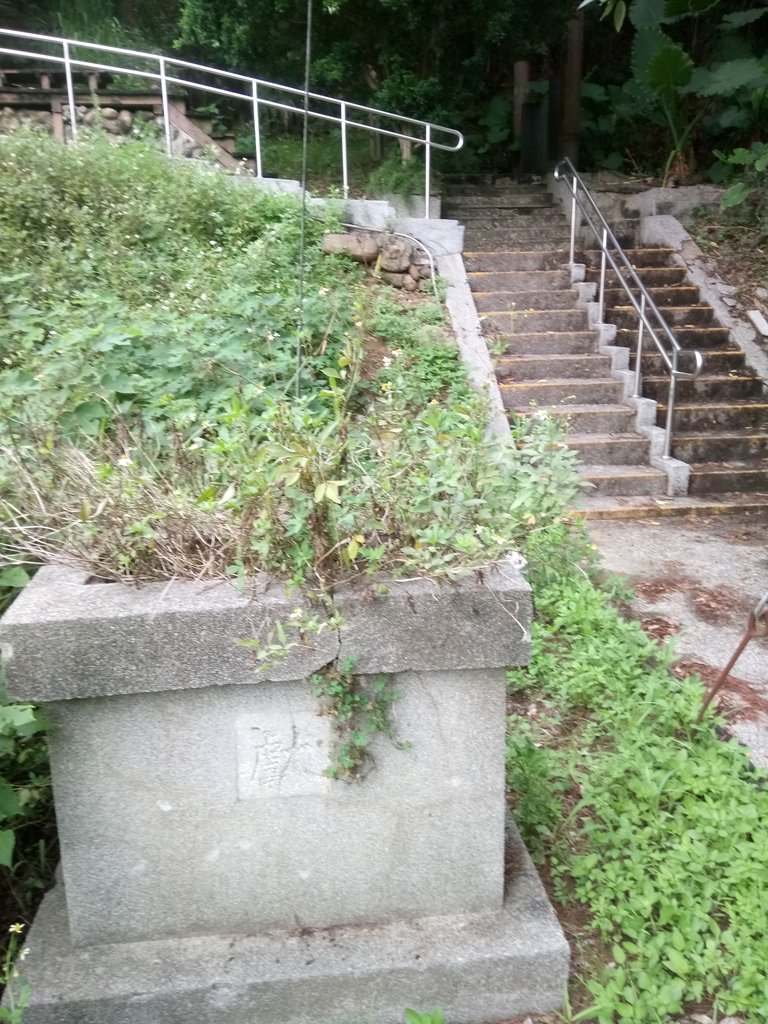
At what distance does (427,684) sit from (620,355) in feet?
18.6

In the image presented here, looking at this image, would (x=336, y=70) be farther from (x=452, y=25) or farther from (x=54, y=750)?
(x=54, y=750)

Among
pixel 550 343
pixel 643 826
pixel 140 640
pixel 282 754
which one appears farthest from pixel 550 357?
pixel 140 640

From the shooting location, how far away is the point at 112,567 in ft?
6.47

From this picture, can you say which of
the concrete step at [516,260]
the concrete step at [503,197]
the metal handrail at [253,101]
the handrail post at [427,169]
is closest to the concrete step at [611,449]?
the concrete step at [516,260]

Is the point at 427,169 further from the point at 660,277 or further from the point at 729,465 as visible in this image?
the point at 729,465

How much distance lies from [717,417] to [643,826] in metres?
4.94

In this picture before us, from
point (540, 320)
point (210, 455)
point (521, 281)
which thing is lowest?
point (210, 455)

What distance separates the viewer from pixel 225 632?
71.1 inches

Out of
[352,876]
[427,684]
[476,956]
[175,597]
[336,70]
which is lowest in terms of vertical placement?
[476,956]

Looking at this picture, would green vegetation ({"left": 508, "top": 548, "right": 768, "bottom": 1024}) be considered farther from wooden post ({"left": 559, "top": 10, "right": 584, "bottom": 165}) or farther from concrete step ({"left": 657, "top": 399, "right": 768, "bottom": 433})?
wooden post ({"left": 559, "top": 10, "right": 584, "bottom": 165})

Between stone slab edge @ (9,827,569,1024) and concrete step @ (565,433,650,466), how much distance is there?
4.60 meters

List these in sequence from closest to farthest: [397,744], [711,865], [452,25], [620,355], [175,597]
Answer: [175,597] → [397,744] → [711,865] → [620,355] → [452,25]

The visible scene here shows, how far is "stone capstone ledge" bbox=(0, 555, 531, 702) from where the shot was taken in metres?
1.77

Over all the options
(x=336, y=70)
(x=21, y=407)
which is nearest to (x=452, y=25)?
(x=336, y=70)
